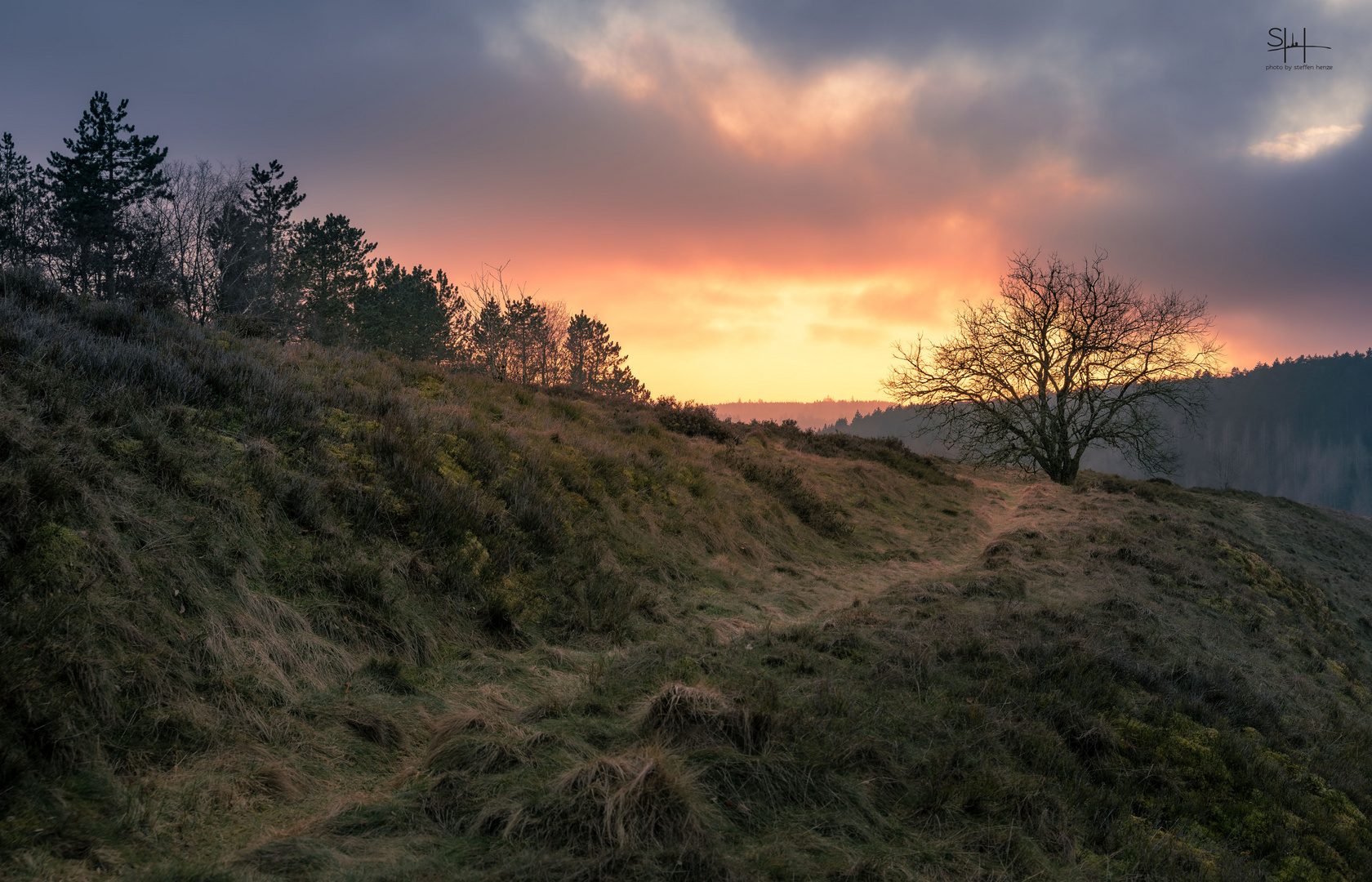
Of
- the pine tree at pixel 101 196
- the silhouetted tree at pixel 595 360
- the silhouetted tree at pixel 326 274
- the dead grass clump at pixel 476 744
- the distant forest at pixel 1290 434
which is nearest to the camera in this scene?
the dead grass clump at pixel 476 744

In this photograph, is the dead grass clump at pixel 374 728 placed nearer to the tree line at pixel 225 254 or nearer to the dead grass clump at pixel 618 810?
the dead grass clump at pixel 618 810

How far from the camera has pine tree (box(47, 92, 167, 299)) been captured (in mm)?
29656

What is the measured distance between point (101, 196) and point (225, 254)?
6104 millimetres

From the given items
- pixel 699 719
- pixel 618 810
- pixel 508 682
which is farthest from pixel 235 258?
pixel 618 810

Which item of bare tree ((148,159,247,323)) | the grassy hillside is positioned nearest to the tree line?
bare tree ((148,159,247,323))

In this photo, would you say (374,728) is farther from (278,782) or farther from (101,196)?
(101,196)

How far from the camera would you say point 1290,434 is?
534ft

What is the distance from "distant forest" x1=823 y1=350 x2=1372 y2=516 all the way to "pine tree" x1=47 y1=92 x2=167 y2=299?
5234 inches

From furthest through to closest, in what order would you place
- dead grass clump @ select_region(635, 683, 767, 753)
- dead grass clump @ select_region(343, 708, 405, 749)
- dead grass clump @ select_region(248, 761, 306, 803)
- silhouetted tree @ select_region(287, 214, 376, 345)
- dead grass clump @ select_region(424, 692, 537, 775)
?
silhouetted tree @ select_region(287, 214, 376, 345), dead grass clump @ select_region(343, 708, 405, 749), dead grass clump @ select_region(635, 683, 767, 753), dead grass clump @ select_region(424, 692, 537, 775), dead grass clump @ select_region(248, 761, 306, 803)

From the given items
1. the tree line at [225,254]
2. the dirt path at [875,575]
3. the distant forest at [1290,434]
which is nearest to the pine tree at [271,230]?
the tree line at [225,254]

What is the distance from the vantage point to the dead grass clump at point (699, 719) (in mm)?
3707

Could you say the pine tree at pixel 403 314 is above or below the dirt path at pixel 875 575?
above

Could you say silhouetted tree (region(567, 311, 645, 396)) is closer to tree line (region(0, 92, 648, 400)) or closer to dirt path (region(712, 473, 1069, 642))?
tree line (region(0, 92, 648, 400))

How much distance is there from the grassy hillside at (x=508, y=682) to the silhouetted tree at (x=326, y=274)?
115ft
